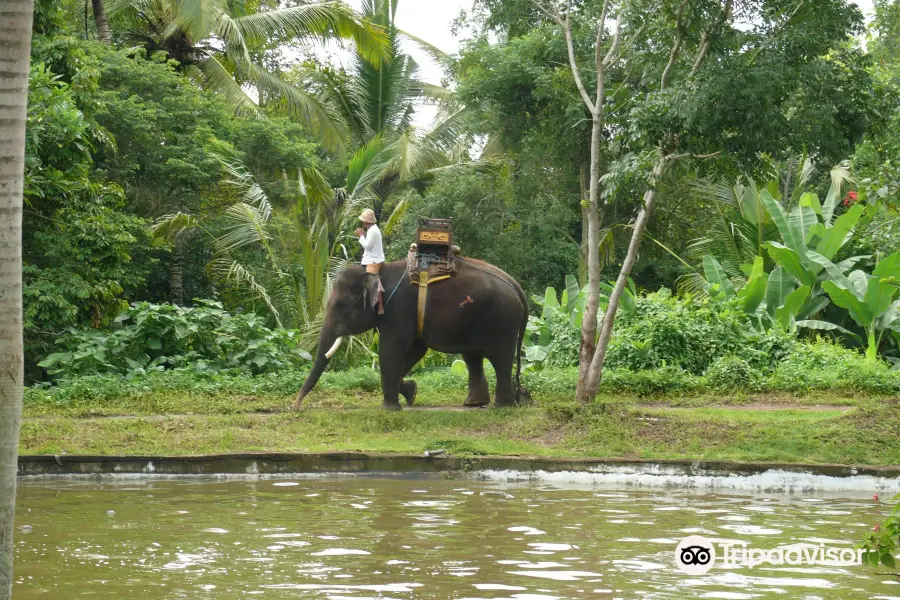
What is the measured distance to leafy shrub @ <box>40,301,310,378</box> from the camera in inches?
581

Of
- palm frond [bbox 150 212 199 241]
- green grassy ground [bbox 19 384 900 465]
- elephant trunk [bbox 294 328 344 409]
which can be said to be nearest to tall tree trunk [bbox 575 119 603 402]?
green grassy ground [bbox 19 384 900 465]

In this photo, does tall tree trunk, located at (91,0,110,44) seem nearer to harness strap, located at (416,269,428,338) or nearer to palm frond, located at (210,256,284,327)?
palm frond, located at (210,256,284,327)

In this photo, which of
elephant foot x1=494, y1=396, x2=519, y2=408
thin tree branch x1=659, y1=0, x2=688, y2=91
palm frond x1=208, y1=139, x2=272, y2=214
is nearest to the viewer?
thin tree branch x1=659, y1=0, x2=688, y2=91

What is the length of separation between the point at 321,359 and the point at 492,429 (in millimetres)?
2444

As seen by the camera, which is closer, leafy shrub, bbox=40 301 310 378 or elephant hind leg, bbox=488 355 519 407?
elephant hind leg, bbox=488 355 519 407

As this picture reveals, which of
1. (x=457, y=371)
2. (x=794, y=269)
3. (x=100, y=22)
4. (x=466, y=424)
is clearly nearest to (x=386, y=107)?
(x=100, y=22)

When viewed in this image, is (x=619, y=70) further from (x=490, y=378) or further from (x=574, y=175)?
(x=490, y=378)

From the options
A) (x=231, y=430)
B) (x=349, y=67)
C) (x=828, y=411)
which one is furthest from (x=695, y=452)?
(x=349, y=67)

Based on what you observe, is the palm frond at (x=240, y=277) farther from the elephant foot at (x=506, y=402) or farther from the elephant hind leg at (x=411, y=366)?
the elephant foot at (x=506, y=402)

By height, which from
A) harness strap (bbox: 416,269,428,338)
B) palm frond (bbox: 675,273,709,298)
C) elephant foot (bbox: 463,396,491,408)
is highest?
palm frond (bbox: 675,273,709,298)

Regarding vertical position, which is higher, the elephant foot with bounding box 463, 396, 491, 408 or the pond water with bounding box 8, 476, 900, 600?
the elephant foot with bounding box 463, 396, 491, 408

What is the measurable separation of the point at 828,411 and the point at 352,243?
13717mm

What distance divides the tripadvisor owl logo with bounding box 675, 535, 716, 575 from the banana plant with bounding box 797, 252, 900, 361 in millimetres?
9182

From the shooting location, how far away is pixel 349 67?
3003 cm
